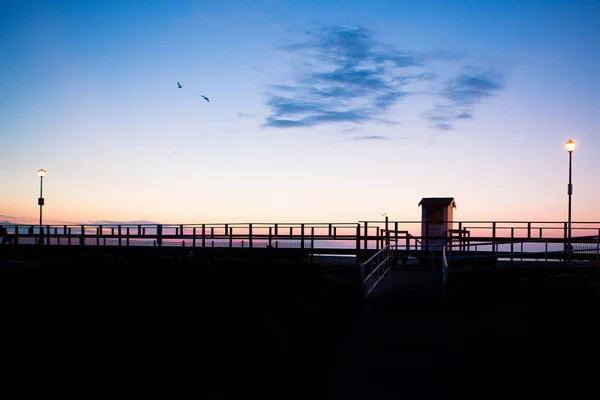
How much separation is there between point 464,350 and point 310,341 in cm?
236

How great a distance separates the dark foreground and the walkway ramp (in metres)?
0.03

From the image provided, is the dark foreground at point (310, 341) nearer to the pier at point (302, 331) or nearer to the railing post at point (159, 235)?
the pier at point (302, 331)

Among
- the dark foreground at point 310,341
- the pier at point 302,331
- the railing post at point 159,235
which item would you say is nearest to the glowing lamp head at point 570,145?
the pier at point 302,331

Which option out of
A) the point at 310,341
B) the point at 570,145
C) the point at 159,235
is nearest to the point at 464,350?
the point at 310,341

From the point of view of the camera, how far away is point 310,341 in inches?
377

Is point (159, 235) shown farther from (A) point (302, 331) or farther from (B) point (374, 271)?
(A) point (302, 331)

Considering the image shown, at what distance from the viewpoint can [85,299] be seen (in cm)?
1742

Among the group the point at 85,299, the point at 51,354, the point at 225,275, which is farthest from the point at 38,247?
the point at 51,354

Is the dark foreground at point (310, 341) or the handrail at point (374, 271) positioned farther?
the handrail at point (374, 271)

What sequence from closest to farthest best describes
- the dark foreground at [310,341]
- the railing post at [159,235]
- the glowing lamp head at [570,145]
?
the dark foreground at [310,341] < the glowing lamp head at [570,145] < the railing post at [159,235]

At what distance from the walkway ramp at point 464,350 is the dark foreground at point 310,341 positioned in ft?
0.09

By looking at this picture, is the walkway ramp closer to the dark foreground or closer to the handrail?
the dark foreground

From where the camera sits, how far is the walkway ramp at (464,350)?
25.1 ft

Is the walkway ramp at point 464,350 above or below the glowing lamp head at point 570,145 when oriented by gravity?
below
